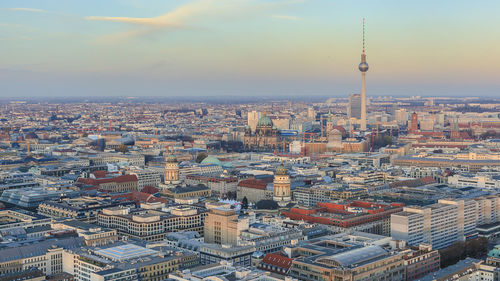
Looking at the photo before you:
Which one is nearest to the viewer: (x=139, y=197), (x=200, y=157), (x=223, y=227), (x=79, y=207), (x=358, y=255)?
(x=358, y=255)

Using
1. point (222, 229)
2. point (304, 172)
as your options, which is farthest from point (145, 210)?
point (304, 172)

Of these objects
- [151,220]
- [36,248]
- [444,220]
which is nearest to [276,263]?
[151,220]

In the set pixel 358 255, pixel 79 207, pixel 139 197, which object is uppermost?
pixel 358 255

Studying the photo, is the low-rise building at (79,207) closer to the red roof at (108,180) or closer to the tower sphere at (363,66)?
the red roof at (108,180)

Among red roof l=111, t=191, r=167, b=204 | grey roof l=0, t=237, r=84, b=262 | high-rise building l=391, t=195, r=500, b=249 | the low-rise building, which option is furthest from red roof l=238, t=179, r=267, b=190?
grey roof l=0, t=237, r=84, b=262

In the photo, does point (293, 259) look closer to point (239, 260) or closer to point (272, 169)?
point (239, 260)

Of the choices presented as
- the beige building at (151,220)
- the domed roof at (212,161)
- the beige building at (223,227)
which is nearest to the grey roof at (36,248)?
the beige building at (151,220)

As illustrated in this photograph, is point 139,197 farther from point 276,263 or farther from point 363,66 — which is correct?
point 363,66

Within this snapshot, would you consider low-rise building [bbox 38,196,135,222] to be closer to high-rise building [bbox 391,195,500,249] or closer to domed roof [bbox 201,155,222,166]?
high-rise building [bbox 391,195,500,249]

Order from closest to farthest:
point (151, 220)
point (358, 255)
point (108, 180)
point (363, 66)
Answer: point (358, 255) → point (151, 220) → point (108, 180) → point (363, 66)
